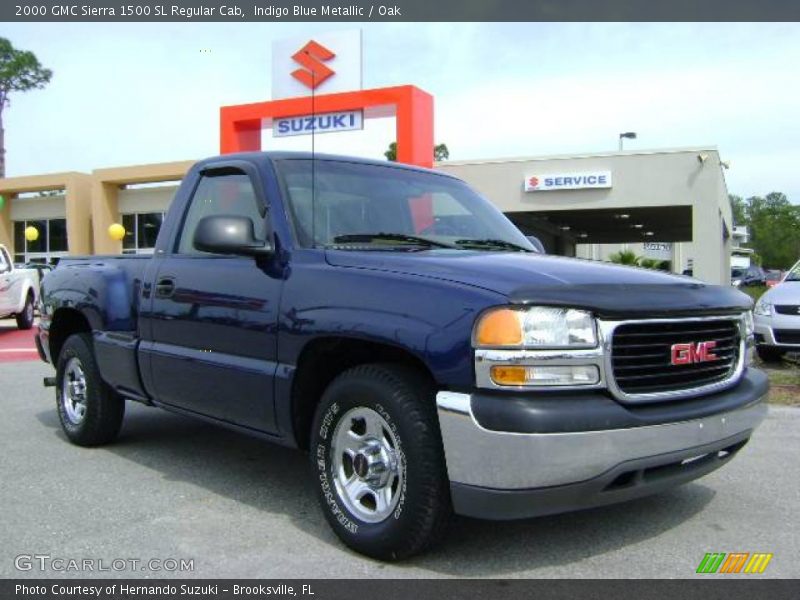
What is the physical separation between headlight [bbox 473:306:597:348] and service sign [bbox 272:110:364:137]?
613 inches

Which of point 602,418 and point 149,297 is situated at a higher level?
point 149,297

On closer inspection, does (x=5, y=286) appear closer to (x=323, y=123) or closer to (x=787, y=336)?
(x=323, y=123)

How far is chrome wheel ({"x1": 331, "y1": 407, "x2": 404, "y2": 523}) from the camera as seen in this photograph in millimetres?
3314

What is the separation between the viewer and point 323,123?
1850 cm

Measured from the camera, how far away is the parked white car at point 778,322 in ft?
30.2

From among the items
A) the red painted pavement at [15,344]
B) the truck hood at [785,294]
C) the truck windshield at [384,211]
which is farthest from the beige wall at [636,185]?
the truck windshield at [384,211]

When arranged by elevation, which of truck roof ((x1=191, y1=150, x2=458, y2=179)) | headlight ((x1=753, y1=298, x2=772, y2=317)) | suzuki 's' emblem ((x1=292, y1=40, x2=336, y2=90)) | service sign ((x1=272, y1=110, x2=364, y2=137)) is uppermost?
suzuki 's' emblem ((x1=292, y1=40, x2=336, y2=90))

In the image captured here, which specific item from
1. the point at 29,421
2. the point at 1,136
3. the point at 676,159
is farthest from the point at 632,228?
the point at 1,136

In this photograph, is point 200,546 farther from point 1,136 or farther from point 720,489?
point 1,136

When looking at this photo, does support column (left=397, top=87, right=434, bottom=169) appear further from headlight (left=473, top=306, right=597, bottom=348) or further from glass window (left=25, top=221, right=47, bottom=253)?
glass window (left=25, top=221, right=47, bottom=253)

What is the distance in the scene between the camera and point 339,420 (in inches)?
138

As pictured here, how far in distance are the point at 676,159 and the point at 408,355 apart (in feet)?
67.3

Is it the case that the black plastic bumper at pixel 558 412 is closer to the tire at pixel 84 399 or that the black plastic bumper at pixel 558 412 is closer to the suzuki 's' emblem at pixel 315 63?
the tire at pixel 84 399

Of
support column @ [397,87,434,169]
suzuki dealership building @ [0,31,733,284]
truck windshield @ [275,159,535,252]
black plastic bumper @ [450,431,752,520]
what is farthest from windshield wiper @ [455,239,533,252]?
support column @ [397,87,434,169]
